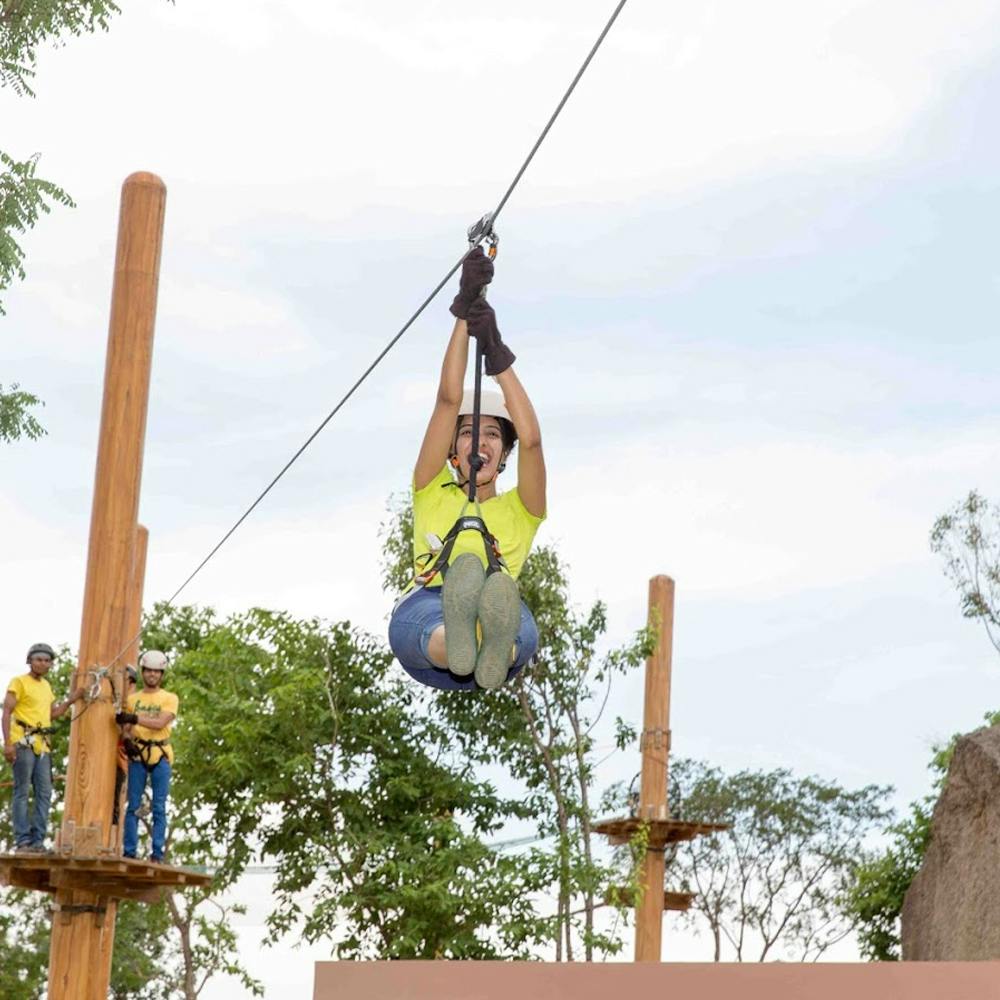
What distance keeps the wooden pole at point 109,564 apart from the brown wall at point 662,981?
Answer: 4.96 meters

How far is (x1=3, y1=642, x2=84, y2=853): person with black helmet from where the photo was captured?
11.3 meters

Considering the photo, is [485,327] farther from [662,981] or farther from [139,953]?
[139,953]

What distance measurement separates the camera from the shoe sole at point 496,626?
5758 millimetres

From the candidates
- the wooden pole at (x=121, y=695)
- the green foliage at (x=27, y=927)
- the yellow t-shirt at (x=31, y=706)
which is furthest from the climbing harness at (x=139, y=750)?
the green foliage at (x=27, y=927)

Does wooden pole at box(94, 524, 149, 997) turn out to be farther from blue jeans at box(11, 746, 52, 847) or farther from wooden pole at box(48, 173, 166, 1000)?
blue jeans at box(11, 746, 52, 847)

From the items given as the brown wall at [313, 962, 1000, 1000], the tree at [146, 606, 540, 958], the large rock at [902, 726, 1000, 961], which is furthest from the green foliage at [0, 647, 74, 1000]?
the brown wall at [313, 962, 1000, 1000]

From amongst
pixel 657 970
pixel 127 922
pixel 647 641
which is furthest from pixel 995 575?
pixel 657 970

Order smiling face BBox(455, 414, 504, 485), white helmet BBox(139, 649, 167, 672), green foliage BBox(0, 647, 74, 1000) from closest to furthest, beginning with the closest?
smiling face BBox(455, 414, 504, 485)
white helmet BBox(139, 649, 167, 672)
green foliage BBox(0, 647, 74, 1000)

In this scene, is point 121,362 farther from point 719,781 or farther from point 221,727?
point 719,781

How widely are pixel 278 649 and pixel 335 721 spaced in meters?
1.29

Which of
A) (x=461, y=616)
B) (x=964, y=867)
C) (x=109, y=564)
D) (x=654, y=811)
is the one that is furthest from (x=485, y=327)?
(x=654, y=811)

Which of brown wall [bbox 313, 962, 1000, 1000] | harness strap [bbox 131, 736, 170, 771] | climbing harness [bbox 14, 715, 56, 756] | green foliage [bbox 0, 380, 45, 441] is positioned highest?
green foliage [bbox 0, 380, 45, 441]

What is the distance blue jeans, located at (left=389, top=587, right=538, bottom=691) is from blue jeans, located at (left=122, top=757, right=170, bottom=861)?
18.6 feet

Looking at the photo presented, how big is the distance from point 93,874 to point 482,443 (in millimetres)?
5749
